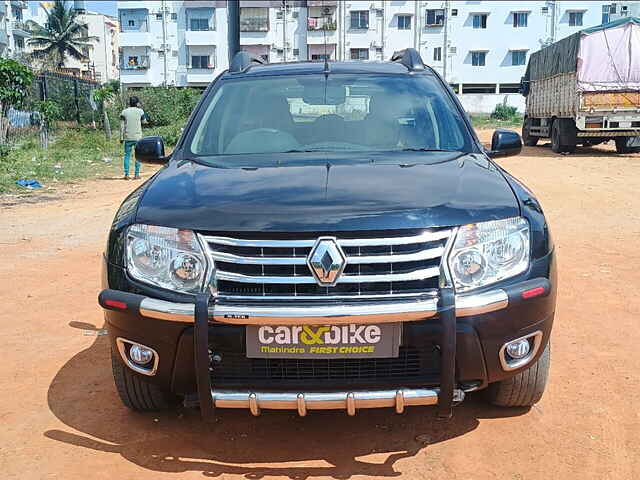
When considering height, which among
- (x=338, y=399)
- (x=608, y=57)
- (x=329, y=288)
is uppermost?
(x=608, y=57)

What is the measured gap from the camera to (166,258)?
9.30 ft

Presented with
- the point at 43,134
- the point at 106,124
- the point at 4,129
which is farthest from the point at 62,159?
the point at 106,124

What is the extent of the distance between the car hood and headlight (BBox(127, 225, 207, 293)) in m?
0.05

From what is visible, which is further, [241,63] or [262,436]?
[241,63]

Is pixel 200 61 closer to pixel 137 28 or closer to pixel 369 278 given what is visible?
pixel 137 28

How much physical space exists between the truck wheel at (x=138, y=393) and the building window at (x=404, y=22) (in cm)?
5454

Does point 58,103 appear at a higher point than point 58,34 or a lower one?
lower

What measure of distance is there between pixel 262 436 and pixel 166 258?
98 cm

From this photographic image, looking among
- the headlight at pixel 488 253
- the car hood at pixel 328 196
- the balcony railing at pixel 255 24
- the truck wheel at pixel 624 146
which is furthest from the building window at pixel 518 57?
the headlight at pixel 488 253

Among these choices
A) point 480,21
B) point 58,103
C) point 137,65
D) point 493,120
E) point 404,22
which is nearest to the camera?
point 58,103

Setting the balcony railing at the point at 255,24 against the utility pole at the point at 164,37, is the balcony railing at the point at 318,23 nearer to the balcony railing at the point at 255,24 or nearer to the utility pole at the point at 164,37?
the balcony railing at the point at 255,24

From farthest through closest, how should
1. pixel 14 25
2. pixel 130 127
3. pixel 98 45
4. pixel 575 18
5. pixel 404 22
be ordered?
pixel 98 45 < pixel 14 25 < pixel 404 22 < pixel 575 18 < pixel 130 127

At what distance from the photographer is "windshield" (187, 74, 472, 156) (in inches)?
154

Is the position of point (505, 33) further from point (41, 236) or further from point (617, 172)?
point (41, 236)
